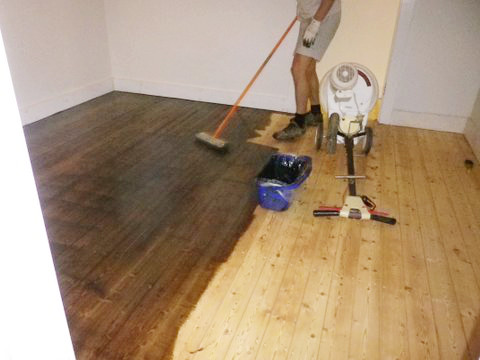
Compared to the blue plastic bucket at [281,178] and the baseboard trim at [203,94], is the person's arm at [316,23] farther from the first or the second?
the blue plastic bucket at [281,178]

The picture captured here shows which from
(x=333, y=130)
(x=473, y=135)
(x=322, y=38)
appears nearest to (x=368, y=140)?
(x=333, y=130)

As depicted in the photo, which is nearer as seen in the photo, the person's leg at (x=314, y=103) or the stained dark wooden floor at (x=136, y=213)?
the stained dark wooden floor at (x=136, y=213)

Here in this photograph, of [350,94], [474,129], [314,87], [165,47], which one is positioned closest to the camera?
[350,94]

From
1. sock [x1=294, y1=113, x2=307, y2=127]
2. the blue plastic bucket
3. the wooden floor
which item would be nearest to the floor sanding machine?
the wooden floor

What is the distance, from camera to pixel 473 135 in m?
3.03

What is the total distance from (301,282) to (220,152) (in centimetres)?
139

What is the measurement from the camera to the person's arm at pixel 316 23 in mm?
2736

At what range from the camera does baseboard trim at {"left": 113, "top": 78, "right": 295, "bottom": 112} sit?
370 centimetres

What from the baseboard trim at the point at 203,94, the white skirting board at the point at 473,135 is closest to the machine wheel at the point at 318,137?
the baseboard trim at the point at 203,94

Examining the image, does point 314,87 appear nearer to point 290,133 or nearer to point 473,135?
point 290,133

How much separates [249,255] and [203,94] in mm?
2474

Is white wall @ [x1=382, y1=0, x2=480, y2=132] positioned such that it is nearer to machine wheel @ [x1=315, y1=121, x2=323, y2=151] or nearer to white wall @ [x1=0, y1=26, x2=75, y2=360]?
machine wheel @ [x1=315, y1=121, x2=323, y2=151]

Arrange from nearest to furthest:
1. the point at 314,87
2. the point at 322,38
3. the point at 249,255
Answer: the point at 249,255
the point at 322,38
the point at 314,87

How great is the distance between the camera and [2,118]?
52 cm
